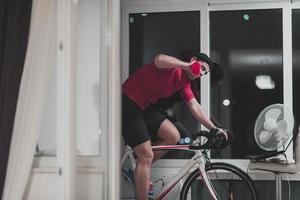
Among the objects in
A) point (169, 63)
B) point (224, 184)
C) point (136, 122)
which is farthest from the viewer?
point (224, 184)

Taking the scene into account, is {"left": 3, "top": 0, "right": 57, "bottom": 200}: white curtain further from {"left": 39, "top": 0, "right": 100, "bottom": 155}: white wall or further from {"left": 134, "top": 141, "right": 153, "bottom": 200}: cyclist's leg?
{"left": 134, "top": 141, "right": 153, "bottom": 200}: cyclist's leg

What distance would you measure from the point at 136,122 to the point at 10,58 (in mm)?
1063

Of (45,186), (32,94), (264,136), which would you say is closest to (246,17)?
(264,136)

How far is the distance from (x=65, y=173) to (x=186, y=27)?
1.80 m

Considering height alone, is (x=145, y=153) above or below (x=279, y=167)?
above

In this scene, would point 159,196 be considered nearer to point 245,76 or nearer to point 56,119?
point 56,119

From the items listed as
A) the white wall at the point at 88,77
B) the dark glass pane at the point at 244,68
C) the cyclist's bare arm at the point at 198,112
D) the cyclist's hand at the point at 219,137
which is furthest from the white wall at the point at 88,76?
the dark glass pane at the point at 244,68

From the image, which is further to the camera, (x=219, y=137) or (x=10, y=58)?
(x=219, y=137)

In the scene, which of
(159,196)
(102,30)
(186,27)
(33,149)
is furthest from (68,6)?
(159,196)

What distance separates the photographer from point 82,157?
318 cm

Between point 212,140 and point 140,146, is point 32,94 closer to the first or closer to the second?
point 140,146

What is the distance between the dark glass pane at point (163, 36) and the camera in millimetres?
3754

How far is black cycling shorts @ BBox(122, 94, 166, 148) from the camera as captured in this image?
3189 millimetres

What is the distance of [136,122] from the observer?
3.21m
